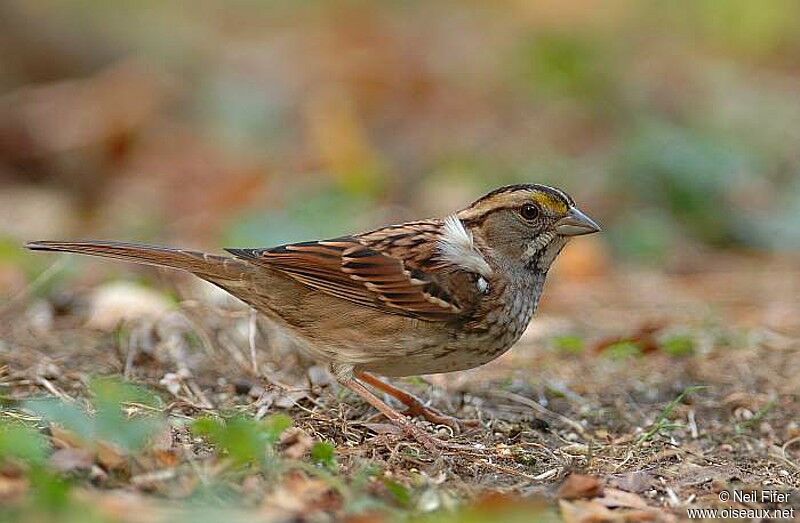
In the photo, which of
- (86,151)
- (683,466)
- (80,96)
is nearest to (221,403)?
(683,466)

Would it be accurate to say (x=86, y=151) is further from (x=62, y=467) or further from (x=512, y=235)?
(x=62, y=467)

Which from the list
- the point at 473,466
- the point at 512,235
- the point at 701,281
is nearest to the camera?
the point at 473,466

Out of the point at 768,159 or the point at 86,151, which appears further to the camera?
the point at 86,151

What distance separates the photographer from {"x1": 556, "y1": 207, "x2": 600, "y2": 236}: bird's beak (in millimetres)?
4719

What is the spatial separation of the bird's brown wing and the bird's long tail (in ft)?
0.21

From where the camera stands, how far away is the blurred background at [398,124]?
823 centimetres

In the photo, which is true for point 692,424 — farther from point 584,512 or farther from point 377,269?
point 584,512

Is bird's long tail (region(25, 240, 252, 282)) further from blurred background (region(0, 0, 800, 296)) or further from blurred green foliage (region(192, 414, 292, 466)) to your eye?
blurred background (region(0, 0, 800, 296))

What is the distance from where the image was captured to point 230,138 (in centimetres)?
1072

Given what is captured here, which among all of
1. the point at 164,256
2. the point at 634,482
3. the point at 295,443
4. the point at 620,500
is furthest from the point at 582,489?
the point at 164,256

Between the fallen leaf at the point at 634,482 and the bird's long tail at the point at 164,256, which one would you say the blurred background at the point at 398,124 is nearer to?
the bird's long tail at the point at 164,256

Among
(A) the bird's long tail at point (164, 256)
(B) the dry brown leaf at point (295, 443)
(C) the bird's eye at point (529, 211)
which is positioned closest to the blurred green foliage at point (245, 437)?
(B) the dry brown leaf at point (295, 443)

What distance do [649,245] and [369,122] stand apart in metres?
3.63

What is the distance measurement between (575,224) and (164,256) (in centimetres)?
155
